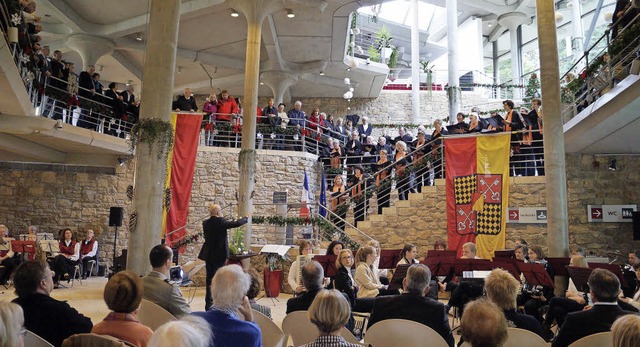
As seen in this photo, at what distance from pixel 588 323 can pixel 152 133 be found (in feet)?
17.3

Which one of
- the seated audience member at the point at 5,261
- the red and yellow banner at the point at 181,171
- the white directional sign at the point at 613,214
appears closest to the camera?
the white directional sign at the point at 613,214

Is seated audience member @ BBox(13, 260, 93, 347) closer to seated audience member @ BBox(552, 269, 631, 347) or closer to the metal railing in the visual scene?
seated audience member @ BBox(552, 269, 631, 347)

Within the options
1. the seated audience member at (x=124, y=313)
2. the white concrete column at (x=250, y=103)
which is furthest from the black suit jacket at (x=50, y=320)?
the white concrete column at (x=250, y=103)

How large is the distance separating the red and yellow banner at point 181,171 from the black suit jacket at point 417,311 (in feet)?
27.9

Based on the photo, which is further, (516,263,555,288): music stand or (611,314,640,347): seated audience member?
(516,263,555,288): music stand

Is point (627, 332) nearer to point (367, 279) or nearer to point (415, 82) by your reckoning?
point (367, 279)

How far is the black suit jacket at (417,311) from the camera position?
3699 millimetres

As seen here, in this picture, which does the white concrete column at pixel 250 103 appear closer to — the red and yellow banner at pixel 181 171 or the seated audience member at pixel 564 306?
the red and yellow banner at pixel 181 171

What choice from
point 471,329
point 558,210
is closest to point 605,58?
point 558,210

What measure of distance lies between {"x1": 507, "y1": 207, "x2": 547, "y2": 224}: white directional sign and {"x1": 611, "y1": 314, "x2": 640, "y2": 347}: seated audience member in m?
8.92

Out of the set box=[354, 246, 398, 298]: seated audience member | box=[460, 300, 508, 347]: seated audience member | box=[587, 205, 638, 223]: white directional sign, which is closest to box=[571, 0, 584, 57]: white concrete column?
box=[587, 205, 638, 223]: white directional sign

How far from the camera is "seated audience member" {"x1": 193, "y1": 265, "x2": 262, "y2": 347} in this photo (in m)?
2.68

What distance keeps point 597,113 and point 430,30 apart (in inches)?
813

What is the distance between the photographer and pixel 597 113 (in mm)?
8656
